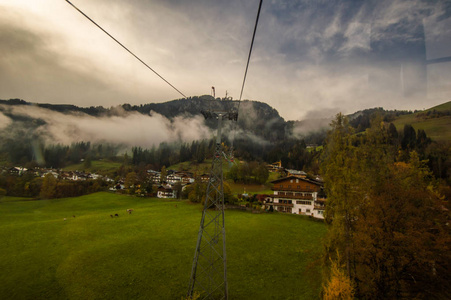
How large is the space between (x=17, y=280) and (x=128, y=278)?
11806mm

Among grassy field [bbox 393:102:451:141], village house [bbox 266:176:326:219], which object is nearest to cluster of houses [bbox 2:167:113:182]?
village house [bbox 266:176:326:219]

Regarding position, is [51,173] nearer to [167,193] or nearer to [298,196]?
[167,193]

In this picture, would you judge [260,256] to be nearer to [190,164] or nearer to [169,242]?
[169,242]

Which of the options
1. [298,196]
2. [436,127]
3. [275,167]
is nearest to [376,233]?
[298,196]

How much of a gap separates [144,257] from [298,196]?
39.7 m

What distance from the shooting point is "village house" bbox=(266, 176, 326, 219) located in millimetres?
50188

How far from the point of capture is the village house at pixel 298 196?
1976 inches

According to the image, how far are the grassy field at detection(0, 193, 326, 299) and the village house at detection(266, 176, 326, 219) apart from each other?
20.8 feet

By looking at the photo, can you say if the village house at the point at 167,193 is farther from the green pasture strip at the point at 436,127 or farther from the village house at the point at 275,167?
the green pasture strip at the point at 436,127

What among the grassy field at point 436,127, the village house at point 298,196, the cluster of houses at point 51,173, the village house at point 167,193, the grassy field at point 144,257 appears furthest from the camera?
the grassy field at point 436,127

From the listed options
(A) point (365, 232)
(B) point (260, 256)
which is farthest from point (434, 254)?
(B) point (260, 256)

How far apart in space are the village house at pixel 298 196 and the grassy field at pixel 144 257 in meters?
6.34

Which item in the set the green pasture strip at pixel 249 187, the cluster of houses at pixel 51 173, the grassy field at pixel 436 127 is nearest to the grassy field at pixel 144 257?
the green pasture strip at pixel 249 187

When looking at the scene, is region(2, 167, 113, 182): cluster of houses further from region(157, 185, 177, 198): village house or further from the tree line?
the tree line
